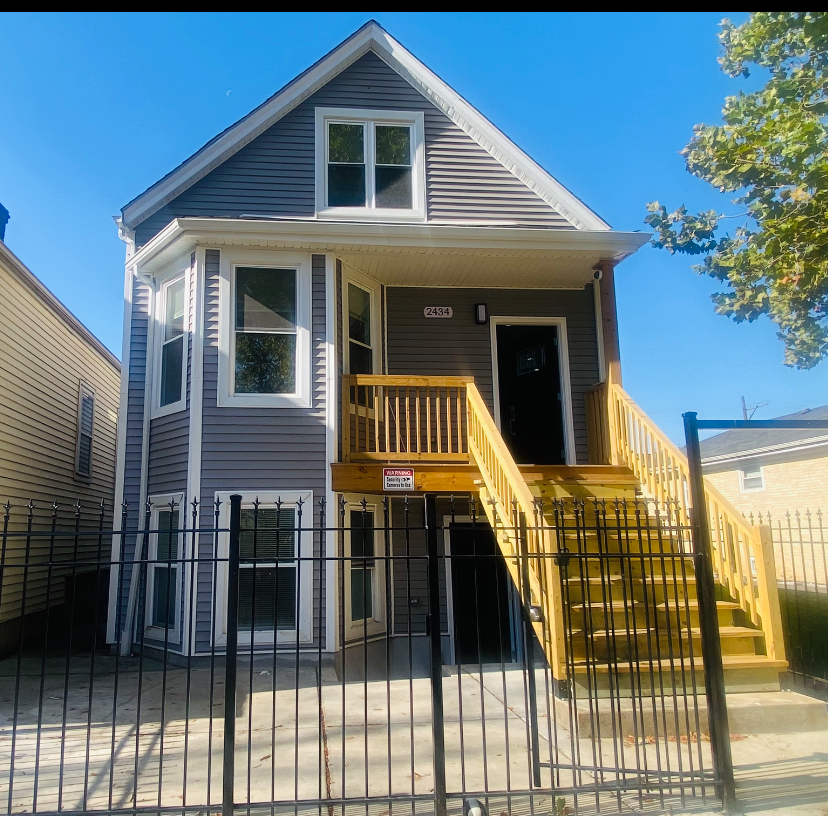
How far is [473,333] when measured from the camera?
9.95m

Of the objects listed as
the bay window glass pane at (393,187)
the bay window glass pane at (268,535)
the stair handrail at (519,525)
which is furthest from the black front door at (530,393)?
the bay window glass pane at (268,535)

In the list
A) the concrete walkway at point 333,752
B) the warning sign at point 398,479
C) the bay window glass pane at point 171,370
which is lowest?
the concrete walkway at point 333,752

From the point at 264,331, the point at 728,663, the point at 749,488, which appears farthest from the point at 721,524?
the point at 749,488

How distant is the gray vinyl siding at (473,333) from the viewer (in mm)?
9805

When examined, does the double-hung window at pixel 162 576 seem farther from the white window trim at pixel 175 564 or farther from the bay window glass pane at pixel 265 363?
the bay window glass pane at pixel 265 363

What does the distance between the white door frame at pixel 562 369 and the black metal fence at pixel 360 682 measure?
163 cm

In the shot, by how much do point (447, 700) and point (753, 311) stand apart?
978 cm

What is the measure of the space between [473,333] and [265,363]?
10.4 feet

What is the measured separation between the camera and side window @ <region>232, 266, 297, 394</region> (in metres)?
8.62

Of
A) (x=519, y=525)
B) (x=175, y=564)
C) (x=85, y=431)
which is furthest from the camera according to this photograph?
(x=85, y=431)

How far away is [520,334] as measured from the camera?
34.1 feet

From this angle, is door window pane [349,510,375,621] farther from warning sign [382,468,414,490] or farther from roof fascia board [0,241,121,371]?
roof fascia board [0,241,121,371]

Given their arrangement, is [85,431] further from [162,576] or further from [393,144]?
[393,144]

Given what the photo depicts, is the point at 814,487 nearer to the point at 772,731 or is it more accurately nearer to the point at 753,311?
the point at 753,311
